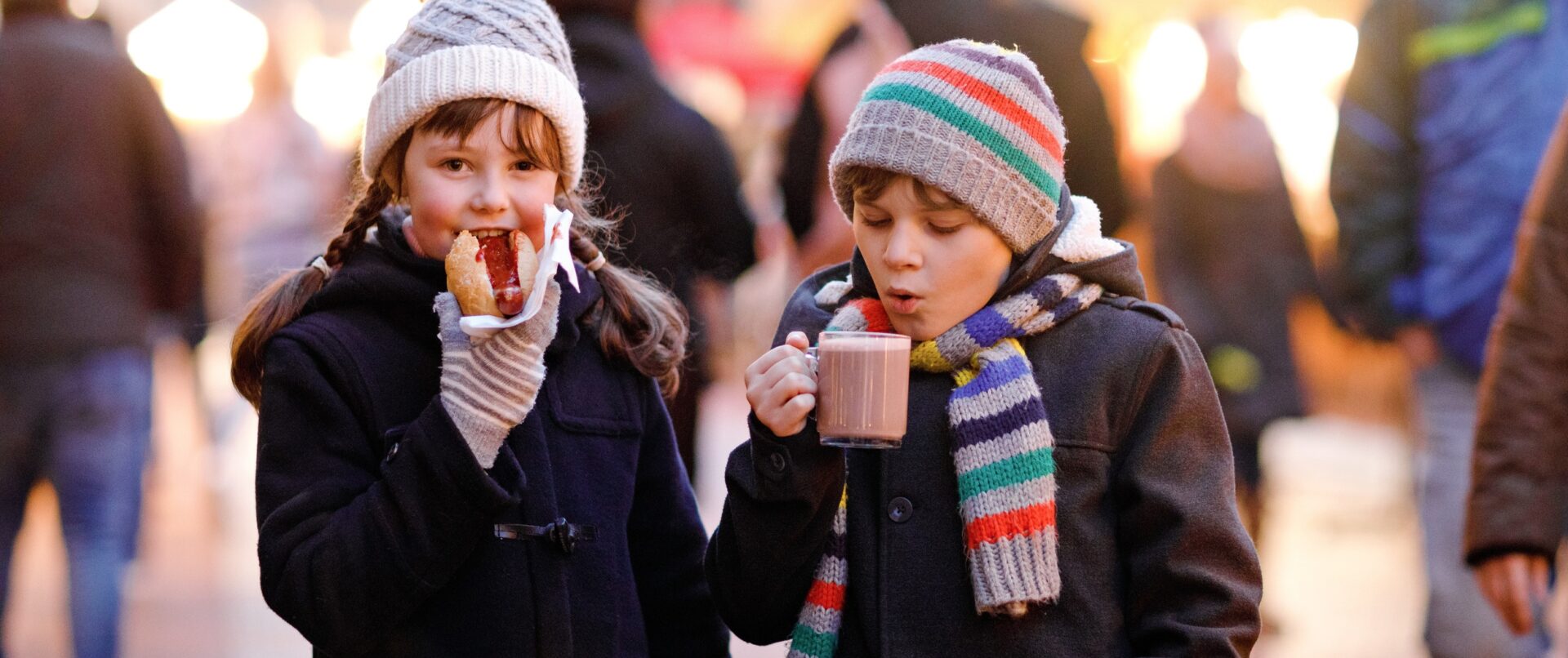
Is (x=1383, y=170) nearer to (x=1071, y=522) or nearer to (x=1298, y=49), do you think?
(x=1071, y=522)

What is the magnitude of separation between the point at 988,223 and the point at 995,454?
335mm

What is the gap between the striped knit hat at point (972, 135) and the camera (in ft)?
7.42

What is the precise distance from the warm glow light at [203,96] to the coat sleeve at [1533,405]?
750 inches

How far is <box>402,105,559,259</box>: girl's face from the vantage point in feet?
7.91

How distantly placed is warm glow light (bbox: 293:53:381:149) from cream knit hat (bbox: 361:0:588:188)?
19.7 m

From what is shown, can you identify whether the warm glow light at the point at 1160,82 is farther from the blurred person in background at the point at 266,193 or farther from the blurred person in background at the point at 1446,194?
the blurred person in background at the point at 1446,194

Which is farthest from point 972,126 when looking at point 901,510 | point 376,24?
point 376,24

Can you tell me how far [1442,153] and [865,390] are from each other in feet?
9.70

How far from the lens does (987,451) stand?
2242mm

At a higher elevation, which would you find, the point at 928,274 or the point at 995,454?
the point at 928,274

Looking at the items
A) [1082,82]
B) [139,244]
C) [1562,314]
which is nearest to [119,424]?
[139,244]

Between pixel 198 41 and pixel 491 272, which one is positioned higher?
pixel 198 41

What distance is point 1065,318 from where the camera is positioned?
234cm

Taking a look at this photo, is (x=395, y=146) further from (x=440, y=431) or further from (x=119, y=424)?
(x=119, y=424)
